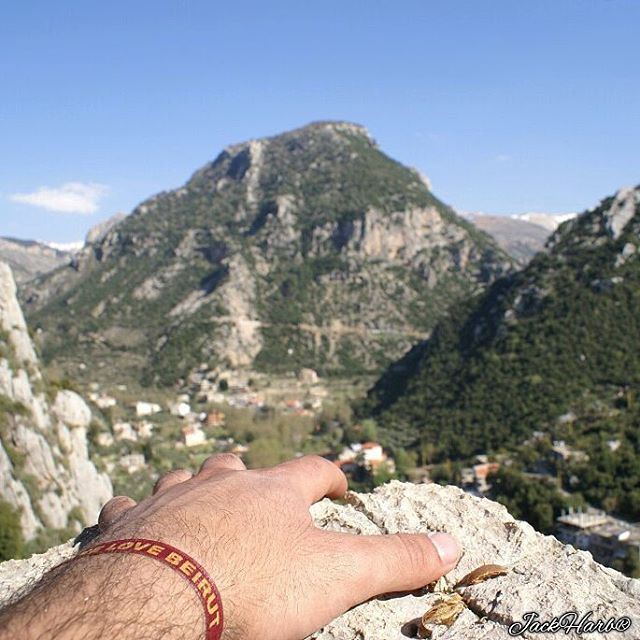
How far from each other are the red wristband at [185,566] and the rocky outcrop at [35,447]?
1888 centimetres

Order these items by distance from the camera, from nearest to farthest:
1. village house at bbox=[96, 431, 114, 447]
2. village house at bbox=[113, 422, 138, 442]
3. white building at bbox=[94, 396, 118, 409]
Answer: village house at bbox=[96, 431, 114, 447]
village house at bbox=[113, 422, 138, 442]
white building at bbox=[94, 396, 118, 409]

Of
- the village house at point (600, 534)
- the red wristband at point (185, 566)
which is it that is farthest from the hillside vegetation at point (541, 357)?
the red wristband at point (185, 566)

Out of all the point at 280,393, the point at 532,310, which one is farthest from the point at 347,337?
the point at 532,310

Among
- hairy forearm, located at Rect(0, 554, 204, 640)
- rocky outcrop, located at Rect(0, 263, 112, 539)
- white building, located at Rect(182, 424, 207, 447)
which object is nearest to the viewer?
hairy forearm, located at Rect(0, 554, 204, 640)

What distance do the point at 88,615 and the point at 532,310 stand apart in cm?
6232

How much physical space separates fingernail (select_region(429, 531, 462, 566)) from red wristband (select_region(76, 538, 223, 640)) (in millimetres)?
Result: 1279

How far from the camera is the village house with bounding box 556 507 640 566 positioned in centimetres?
2499

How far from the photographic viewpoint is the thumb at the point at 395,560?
2.56 meters

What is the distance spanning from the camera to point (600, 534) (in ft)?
87.4

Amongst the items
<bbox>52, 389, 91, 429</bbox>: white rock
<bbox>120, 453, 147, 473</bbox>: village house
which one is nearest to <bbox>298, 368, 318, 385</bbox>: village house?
<bbox>120, 453, 147, 473</bbox>: village house

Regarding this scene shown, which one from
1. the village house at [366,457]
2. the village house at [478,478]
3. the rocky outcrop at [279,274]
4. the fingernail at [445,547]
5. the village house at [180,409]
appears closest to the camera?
the fingernail at [445,547]

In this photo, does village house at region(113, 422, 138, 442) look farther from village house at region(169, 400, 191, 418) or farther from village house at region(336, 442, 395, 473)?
village house at region(336, 442, 395, 473)

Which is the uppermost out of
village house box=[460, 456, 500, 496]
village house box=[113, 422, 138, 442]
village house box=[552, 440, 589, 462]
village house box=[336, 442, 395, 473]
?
village house box=[552, 440, 589, 462]

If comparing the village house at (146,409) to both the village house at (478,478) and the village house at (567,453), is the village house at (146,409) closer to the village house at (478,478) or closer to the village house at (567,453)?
the village house at (478,478)
